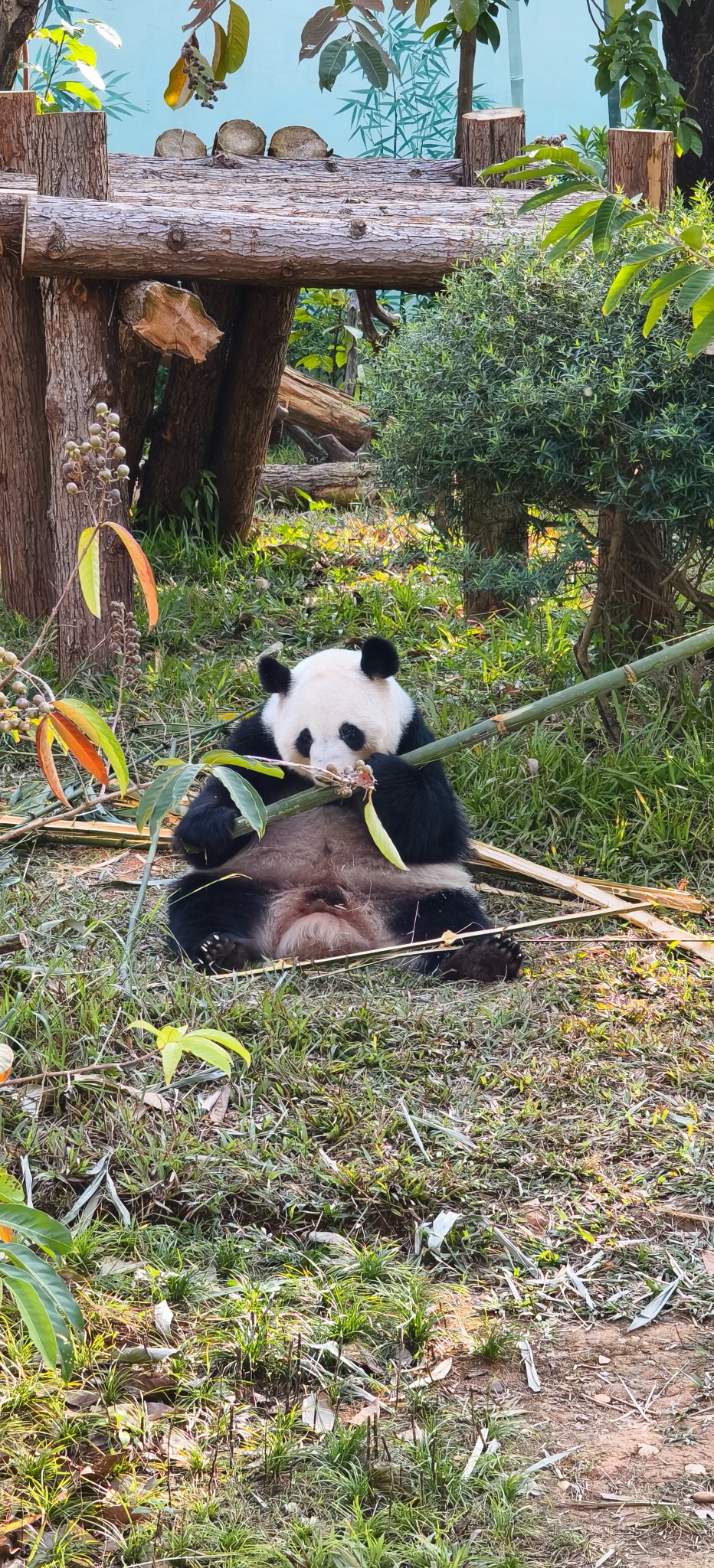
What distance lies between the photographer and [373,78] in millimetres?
4074

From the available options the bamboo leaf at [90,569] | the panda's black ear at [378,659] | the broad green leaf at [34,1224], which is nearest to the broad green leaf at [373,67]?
the panda's black ear at [378,659]

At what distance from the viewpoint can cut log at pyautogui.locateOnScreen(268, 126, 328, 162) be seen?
6.24 meters

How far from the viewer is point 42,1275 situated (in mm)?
1427

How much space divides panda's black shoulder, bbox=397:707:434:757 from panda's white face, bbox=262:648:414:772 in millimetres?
24

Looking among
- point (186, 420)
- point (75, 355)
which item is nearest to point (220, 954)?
point (75, 355)

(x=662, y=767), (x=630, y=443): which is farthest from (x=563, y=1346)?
(x=630, y=443)

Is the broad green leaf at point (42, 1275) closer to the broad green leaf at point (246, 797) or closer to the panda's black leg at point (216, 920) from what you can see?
the broad green leaf at point (246, 797)

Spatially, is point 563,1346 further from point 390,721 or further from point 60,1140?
point 390,721

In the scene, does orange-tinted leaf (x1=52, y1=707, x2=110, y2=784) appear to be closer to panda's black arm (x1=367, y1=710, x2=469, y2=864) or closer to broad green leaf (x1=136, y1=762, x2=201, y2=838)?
broad green leaf (x1=136, y1=762, x2=201, y2=838)

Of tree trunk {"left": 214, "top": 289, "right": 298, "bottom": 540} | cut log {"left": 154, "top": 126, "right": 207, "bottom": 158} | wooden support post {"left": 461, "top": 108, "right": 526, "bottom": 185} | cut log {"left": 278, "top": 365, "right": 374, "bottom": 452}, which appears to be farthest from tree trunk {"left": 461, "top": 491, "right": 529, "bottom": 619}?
cut log {"left": 278, "top": 365, "right": 374, "bottom": 452}

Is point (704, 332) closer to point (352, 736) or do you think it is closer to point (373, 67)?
point (352, 736)

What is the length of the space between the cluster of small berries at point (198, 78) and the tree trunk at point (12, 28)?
1.00 m

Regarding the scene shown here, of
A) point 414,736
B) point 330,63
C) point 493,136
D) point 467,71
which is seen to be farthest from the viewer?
point 467,71

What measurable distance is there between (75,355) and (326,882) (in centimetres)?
237
